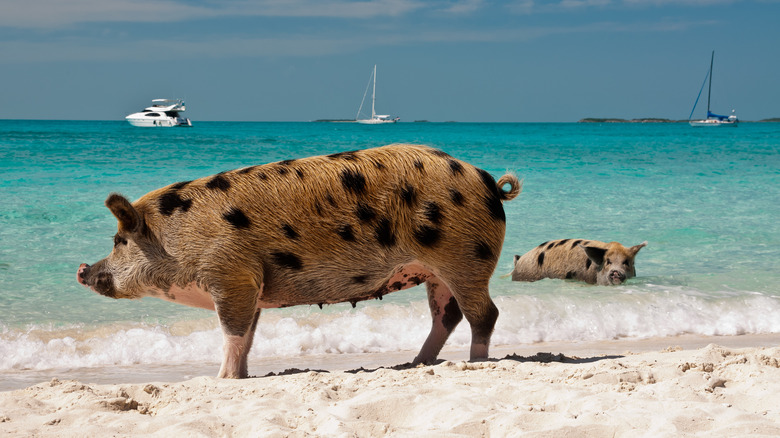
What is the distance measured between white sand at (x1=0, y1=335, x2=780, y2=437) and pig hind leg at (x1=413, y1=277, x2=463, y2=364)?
1.26ft

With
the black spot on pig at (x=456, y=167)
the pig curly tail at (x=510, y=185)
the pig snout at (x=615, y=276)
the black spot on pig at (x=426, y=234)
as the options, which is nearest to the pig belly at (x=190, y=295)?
the black spot on pig at (x=426, y=234)

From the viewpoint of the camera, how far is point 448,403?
382cm

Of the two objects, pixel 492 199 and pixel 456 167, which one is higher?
pixel 456 167

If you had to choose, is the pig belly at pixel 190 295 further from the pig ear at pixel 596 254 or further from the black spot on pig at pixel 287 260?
the pig ear at pixel 596 254

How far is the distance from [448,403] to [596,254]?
232 inches

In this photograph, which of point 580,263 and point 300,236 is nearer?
point 300,236

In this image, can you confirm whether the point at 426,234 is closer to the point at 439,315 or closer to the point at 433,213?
the point at 433,213

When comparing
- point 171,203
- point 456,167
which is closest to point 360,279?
point 456,167

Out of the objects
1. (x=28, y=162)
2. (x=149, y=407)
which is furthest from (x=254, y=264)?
(x=28, y=162)

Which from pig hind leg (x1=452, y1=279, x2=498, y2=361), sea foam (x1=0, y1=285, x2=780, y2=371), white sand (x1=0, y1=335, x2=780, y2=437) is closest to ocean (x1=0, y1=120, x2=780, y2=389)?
sea foam (x1=0, y1=285, x2=780, y2=371)

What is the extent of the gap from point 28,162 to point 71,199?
1043 cm

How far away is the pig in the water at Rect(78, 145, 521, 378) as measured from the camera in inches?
173

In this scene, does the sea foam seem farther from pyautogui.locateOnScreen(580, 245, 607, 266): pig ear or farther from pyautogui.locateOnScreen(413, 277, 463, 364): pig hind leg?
pyautogui.locateOnScreen(413, 277, 463, 364): pig hind leg

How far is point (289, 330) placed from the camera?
718 cm
